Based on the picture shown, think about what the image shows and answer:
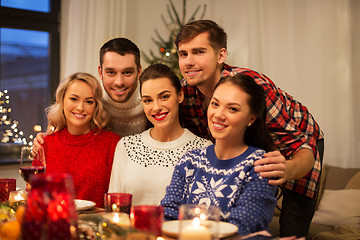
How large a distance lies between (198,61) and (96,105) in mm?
661

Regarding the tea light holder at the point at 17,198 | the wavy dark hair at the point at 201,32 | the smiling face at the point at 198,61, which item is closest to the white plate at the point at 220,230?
the tea light holder at the point at 17,198

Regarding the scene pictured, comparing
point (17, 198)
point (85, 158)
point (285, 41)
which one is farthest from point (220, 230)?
point (285, 41)

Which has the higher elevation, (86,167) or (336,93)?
(336,93)

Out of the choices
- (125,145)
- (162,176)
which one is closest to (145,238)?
(162,176)

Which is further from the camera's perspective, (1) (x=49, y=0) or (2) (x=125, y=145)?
(1) (x=49, y=0)

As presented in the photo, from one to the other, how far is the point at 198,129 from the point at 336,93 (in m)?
2.31

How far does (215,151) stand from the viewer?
1705mm

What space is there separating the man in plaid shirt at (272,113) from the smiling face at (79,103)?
53cm

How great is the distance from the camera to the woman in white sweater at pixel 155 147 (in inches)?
80.2

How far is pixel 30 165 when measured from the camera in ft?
5.67

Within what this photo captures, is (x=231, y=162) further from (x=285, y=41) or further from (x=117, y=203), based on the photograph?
(x=285, y=41)

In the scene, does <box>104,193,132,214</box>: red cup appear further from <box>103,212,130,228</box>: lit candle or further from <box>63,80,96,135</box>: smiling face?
<box>63,80,96,135</box>: smiling face

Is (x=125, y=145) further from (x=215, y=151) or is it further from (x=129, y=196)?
(x=129, y=196)

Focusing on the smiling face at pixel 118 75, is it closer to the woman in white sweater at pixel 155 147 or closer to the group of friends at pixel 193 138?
the group of friends at pixel 193 138
